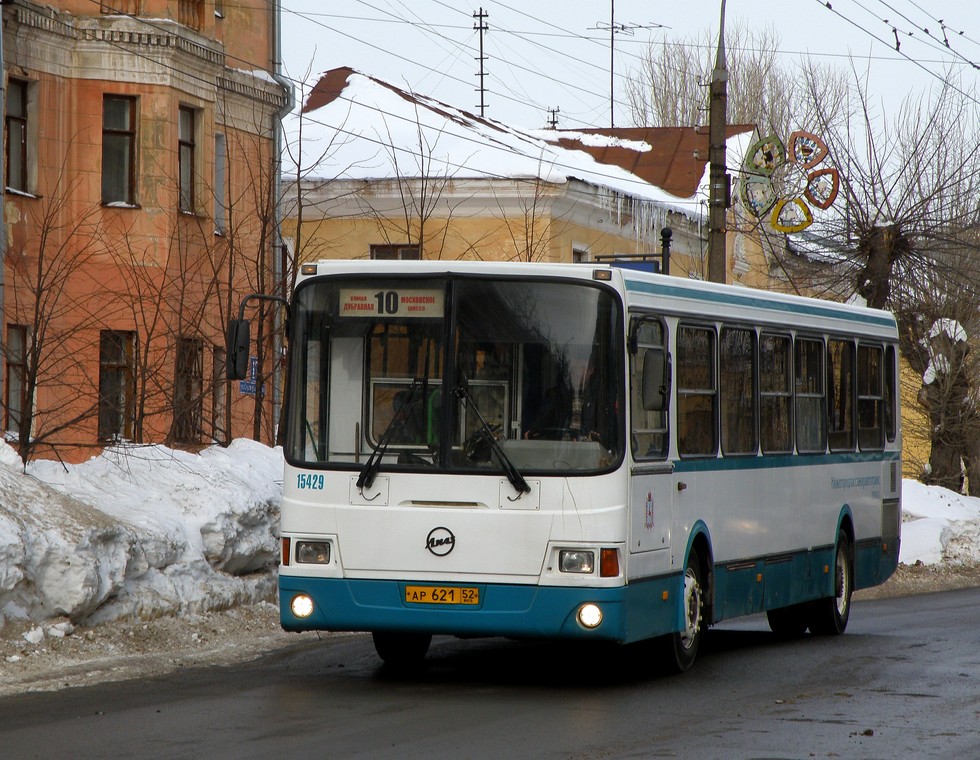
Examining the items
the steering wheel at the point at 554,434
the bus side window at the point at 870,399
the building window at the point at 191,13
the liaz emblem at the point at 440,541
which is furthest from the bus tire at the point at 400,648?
the building window at the point at 191,13

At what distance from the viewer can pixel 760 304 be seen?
13.3 m

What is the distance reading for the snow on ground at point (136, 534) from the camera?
40.6 feet

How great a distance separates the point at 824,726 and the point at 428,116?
3092 centimetres

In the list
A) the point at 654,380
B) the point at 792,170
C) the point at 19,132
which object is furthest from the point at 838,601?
the point at 792,170

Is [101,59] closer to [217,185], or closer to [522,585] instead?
[217,185]

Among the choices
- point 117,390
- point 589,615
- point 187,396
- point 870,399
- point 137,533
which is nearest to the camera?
point 589,615

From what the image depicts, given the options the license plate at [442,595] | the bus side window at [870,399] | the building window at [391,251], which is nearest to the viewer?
the license plate at [442,595]

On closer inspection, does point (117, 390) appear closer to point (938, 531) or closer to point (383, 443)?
point (383, 443)

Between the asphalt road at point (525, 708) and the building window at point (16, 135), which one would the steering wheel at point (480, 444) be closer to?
the asphalt road at point (525, 708)

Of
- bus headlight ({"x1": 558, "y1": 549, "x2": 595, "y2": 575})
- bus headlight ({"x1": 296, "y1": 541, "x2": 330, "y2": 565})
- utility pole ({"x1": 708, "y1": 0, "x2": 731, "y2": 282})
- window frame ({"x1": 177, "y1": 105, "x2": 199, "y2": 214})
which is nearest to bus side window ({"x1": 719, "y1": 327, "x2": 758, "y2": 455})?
bus headlight ({"x1": 558, "y1": 549, "x2": 595, "y2": 575})

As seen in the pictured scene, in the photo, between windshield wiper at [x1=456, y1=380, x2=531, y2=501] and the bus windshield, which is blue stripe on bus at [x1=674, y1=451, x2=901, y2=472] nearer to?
the bus windshield

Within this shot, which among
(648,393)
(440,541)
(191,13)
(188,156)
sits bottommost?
(440,541)

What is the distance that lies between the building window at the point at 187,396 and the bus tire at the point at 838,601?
278 inches

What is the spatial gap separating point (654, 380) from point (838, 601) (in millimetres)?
5380
